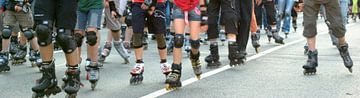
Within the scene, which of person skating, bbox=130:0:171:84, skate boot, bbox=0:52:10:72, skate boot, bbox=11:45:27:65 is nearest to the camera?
person skating, bbox=130:0:171:84

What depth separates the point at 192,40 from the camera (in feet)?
23.5

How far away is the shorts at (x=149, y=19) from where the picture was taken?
23.0 feet

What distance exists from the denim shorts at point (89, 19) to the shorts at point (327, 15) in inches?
110

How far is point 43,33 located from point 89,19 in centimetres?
152

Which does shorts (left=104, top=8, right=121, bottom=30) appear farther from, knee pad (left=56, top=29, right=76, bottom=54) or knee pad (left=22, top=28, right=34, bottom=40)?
knee pad (left=56, top=29, right=76, bottom=54)

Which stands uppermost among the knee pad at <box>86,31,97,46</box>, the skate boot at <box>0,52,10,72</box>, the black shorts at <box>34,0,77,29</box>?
the black shorts at <box>34,0,77,29</box>

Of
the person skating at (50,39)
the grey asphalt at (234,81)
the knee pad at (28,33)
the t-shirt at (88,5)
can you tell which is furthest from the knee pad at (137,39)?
the knee pad at (28,33)

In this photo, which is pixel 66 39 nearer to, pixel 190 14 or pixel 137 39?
pixel 137 39

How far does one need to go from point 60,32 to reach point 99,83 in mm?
1827

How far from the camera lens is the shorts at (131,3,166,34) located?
7020 mm

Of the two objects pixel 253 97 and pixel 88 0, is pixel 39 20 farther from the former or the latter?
pixel 253 97

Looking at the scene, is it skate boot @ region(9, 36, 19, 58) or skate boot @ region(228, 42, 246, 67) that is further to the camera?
skate boot @ region(9, 36, 19, 58)

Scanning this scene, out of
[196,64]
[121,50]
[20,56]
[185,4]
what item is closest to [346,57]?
[196,64]

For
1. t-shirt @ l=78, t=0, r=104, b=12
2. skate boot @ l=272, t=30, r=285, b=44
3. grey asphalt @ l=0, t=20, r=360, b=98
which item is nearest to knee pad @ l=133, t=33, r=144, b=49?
grey asphalt @ l=0, t=20, r=360, b=98
